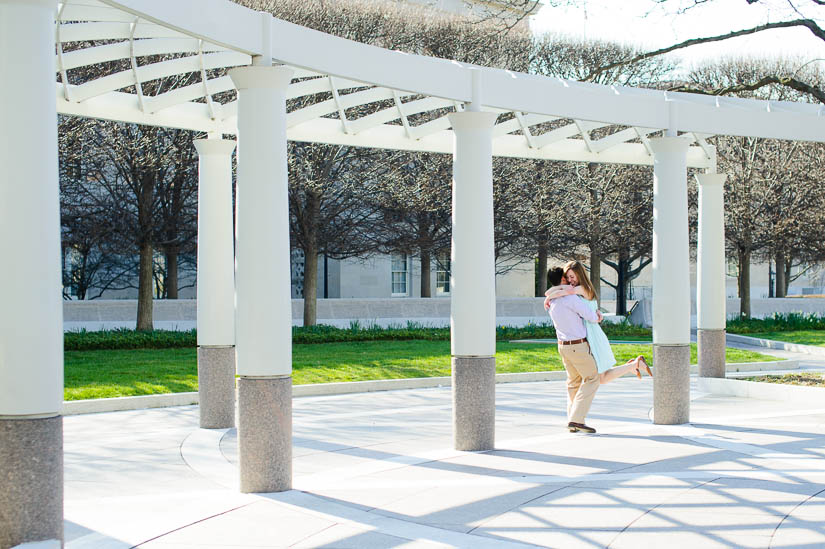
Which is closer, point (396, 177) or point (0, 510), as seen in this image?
point (0, 510)

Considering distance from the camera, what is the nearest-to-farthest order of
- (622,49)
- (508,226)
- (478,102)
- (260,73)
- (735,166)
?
(260,73) → (478,102) → (508,226) → (735,166) → (622,49)

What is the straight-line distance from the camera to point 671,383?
11.2 metres

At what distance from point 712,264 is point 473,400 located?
754 cm

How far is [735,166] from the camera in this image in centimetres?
3148

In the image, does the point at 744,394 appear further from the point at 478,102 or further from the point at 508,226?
the point at 508,226

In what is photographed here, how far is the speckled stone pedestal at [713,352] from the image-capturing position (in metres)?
15.7

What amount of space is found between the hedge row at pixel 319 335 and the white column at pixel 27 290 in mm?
16408

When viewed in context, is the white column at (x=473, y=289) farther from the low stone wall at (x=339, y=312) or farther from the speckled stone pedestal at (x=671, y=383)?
the low stone wall at (x=339, y=312)

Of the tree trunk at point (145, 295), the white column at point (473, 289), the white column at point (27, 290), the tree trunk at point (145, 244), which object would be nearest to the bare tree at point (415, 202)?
the tree trunk at point (145, 244)

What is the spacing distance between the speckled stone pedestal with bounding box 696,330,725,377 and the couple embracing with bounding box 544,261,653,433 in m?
5.65

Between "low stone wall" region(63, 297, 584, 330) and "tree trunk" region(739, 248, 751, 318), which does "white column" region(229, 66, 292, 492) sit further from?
"tree trunk" region(739, 248, 751, 318)

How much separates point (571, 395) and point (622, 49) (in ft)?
90.0

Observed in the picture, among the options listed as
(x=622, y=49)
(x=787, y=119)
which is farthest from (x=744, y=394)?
(x=622, y=49)

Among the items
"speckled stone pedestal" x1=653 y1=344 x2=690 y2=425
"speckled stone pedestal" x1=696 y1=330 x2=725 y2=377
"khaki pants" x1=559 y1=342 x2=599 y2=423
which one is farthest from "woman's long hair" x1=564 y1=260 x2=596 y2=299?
"speckled stone pedestal" x1=696 y1=330 x2=725 y2=377
